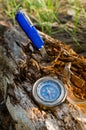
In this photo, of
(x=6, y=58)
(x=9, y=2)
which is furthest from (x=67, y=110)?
(x=9, y=2)

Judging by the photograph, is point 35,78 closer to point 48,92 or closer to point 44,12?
point 48,92

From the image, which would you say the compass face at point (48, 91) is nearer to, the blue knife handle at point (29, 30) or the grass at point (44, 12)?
the blue knife handle at point (29, 30)

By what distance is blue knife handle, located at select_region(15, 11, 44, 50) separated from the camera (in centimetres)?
334

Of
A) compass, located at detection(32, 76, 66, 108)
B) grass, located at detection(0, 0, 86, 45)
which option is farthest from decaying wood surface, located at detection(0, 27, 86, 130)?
grass, located at detection(0, 0, 86, 45)

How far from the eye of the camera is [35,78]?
3.17 metres

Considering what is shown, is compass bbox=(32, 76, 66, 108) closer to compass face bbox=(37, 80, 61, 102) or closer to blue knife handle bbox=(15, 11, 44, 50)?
compass face bbox=(37, 80, 61, 102)

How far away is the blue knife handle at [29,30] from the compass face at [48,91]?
0.46 m

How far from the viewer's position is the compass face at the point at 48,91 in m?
2.94

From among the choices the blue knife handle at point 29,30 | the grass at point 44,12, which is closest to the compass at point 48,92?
the blue knife handle at point 29,30

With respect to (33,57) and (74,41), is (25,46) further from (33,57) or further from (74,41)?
(74,41)

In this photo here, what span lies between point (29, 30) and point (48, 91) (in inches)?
24.7

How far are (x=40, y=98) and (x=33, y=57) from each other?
0.55 metres

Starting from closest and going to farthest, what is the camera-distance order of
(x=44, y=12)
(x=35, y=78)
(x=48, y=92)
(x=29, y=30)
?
(x=48, y=92) < (x=35, y=78) < (x=29, y=30) < (x=44, y=12)

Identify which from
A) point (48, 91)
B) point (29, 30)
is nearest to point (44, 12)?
point (29, 30)
